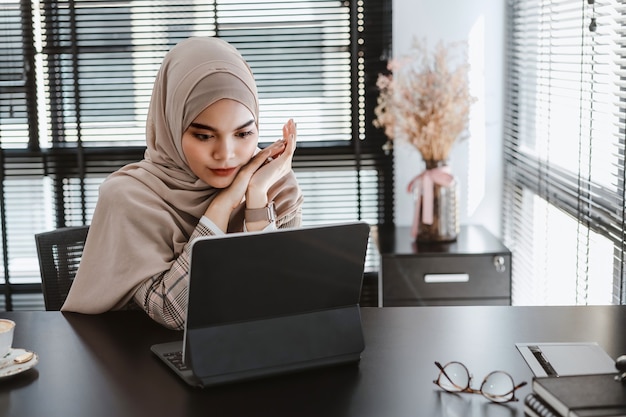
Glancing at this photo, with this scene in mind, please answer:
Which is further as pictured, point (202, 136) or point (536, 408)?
point (202, 136)

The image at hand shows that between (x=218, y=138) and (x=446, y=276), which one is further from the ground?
(x=218, y=138)

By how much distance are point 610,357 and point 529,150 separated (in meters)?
2.07

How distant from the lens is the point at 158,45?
3.86 m

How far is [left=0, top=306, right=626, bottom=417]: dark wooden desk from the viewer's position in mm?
1442

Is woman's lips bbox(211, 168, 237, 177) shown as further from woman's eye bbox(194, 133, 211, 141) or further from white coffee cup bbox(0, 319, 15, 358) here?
white coffee cup bbox(0, 319, 15, 358)

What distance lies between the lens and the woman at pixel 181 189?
203cm

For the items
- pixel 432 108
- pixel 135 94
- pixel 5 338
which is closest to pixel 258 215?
pixel 5 338

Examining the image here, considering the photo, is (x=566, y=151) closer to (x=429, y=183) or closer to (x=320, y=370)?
(x=429, y=183)

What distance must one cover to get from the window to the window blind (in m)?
0.60

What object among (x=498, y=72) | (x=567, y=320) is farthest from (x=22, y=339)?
(x=498, y=72)

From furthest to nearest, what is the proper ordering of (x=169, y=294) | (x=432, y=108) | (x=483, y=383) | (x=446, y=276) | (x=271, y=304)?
(x=432, y=108)
(x=446, y=276)
(x=169, y=294)
(x=271, y=304)
(x=483, y=383)

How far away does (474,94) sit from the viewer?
385 cm

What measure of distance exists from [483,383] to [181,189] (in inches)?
40.6

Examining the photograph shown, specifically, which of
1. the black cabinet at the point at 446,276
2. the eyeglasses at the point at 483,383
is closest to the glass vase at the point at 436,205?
the black cabinet at the point at 446,276
